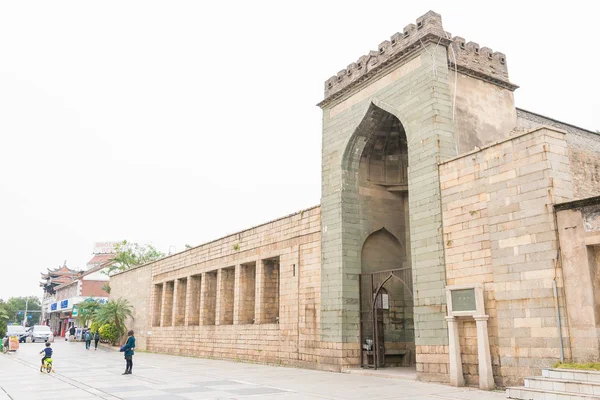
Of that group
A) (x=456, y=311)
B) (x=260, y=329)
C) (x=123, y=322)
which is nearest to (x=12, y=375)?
(x=260, y=329)

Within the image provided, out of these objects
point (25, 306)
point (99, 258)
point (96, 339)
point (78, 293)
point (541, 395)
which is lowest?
A: point (96, 339)

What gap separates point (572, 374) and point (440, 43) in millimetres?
8456

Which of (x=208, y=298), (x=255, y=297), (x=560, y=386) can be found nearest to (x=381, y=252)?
(x=255, y=297)

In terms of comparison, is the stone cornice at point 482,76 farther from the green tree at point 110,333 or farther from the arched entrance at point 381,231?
the green tree at point 110,333

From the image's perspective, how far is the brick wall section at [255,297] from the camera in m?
16.3

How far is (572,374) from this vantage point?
8289 millimetres

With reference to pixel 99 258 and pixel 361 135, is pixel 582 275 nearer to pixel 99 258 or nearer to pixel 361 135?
pixel 361 135

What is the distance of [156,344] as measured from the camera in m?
27.1

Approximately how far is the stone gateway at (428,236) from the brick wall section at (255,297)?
72mm

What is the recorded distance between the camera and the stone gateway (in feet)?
31.6

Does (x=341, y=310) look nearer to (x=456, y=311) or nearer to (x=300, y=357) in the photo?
(x=300, y=357)

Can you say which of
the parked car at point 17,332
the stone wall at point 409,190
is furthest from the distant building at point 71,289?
the stone wall at point 409,190

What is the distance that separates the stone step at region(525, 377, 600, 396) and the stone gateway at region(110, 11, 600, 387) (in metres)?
0.83

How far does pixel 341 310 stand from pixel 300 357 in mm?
2504
